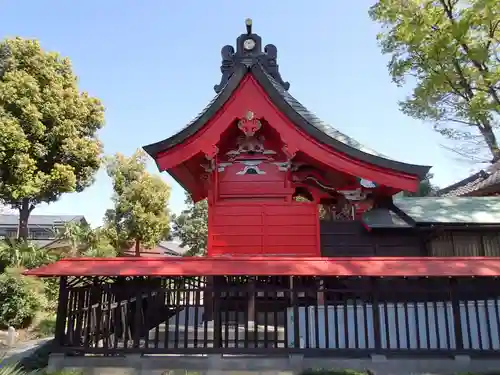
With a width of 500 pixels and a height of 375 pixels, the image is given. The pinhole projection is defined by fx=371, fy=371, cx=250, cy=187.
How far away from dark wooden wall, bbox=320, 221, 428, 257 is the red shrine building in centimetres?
2

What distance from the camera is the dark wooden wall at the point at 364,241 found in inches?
337

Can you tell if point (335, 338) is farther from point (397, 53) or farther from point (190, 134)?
point (397, 53)

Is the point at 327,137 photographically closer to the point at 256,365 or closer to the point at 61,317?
the point at 256,365

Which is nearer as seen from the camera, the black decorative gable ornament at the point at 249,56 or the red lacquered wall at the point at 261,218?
the red lacquered wall at the point at 261,218

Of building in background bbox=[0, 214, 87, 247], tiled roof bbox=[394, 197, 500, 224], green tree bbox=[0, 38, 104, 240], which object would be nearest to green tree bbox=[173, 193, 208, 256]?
building in background bbox=[0, 214, 87, 247]

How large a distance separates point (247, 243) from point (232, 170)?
159 cm

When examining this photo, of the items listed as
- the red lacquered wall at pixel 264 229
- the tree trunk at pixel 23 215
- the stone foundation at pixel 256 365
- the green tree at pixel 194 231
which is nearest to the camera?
Result: the stone foundation at pixel 256 365

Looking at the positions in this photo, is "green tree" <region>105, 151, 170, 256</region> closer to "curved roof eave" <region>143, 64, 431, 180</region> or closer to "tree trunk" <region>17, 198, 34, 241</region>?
"tree trunk" <region>17, 198, 34, 241</region>

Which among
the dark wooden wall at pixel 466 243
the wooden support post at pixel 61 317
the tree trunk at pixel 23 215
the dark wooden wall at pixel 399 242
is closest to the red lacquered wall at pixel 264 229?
the dark wooden wall at pixel 399 242

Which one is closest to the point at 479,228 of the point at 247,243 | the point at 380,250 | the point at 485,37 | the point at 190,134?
the point at 380,250

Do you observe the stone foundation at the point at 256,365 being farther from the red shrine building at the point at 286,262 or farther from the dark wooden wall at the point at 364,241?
the dark wooden wall at the point at 364,241

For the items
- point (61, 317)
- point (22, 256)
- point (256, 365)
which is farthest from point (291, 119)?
point (22, 256)

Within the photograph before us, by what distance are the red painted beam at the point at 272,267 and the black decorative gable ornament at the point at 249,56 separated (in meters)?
4.38

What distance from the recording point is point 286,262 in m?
5.96
